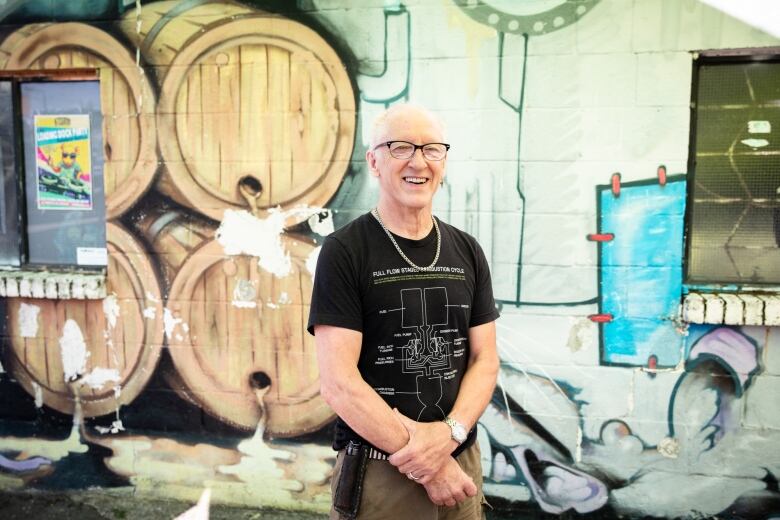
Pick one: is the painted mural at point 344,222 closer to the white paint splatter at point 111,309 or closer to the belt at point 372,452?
the white paint splatter at point 111,309

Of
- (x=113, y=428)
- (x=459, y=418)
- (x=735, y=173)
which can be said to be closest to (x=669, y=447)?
(x=735, y=173)

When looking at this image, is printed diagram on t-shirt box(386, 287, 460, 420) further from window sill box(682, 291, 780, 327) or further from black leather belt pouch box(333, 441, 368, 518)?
window sill box(682, 291, 780, 327)

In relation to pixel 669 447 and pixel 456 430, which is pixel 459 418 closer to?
pixel 456 430

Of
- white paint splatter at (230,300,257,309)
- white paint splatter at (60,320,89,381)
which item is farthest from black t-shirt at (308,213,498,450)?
white paint splatter at (60,320,89,381)

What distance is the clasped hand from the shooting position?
5.40ft

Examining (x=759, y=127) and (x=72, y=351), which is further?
(x=72, y=351)

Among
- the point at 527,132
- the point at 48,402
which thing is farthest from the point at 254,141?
the point at 48,402

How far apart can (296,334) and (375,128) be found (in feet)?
5.58

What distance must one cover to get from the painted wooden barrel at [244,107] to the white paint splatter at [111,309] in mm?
729

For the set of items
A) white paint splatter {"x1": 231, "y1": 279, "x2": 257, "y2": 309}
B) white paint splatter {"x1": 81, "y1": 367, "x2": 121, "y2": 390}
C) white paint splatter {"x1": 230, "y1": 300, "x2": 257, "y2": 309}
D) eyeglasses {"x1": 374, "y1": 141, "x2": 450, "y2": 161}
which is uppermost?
eyeglasses {"x1": 374, "y1": 141, "x2": 450, "y2": 161}

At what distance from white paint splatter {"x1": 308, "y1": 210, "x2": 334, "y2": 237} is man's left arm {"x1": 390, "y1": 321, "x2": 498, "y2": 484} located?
142 cm

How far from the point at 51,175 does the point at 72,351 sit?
1.09m

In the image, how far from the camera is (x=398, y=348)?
1732 mm

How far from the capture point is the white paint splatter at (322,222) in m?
3.13
